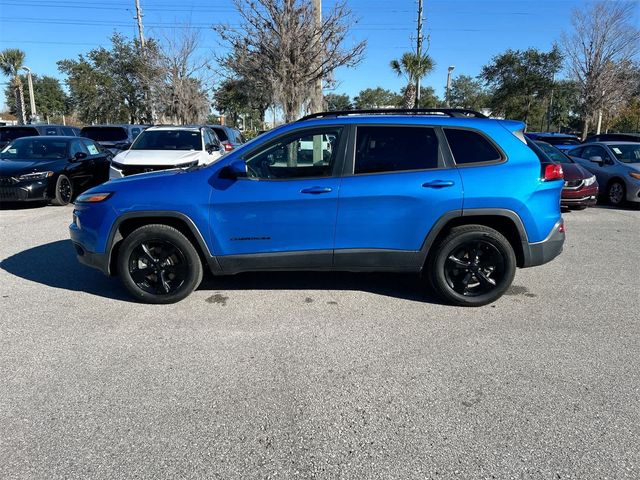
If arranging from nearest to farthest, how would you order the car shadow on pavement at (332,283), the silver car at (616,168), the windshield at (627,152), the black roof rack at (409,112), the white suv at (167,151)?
the black roof rack at (409,112)
the car shadow on pavement at (332,283)
the white suv at (167,151)
the silver car at (616,168)
the windshield at (627,152)

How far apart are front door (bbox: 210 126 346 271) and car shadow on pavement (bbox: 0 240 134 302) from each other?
1.35 metres

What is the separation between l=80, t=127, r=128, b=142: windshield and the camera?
640 inches

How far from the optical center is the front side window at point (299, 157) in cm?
436

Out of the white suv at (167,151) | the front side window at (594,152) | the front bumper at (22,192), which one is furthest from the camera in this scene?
the front side window at (594,152)

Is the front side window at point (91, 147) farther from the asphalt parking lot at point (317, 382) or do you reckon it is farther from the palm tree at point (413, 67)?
the palm tree at point (413, 67)

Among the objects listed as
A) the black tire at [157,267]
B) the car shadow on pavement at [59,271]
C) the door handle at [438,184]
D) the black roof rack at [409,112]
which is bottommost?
the car shadow on pavement at [59,271]

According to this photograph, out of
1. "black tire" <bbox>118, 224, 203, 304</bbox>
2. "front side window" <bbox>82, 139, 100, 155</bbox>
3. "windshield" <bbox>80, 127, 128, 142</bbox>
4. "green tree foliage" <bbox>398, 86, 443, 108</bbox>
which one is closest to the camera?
"black tire" <bbox>118, 224, 203, 304</bbox>

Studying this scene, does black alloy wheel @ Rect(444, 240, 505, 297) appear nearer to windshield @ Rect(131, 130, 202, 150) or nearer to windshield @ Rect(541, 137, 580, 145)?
windshield @ Rect(131, 130, 202, 150)

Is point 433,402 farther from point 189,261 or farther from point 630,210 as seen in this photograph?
point 630,210

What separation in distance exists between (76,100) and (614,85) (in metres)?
40.8

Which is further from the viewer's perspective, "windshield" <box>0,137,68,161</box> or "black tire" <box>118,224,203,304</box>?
"windshield" <box>0,137,68,161</box>

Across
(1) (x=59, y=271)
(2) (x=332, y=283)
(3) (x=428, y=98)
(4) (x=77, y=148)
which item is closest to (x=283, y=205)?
(2) (x=332, y=283)

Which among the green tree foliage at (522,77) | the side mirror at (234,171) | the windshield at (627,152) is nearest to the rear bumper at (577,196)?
the windshield at (627,152)

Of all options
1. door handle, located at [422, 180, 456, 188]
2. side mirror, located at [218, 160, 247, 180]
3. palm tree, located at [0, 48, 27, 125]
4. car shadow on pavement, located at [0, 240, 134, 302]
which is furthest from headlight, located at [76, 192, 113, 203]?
palm tree, located at [0, 48, 27, 125]
